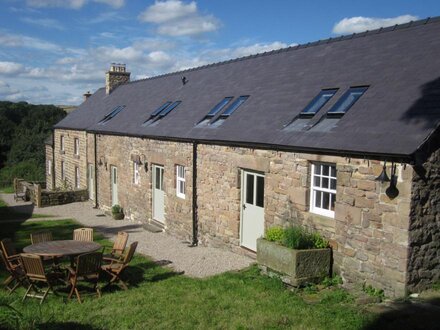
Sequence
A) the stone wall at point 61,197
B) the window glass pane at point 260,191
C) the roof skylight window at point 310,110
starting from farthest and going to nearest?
the stone wall at point 61,197, the window glass pane at point 260,191, the roof skylight window at point 310,110

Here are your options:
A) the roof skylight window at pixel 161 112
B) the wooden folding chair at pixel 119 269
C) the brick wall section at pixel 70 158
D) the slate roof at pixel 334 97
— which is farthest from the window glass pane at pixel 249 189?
the brick wall section at pixel 70 158

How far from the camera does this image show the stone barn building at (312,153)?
784cm

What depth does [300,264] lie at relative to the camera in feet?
28.6

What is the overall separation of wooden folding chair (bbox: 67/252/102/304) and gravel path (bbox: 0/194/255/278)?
2407mm

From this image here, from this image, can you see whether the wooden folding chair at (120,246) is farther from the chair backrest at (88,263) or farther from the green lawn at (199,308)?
the chair backrest at (88,263)

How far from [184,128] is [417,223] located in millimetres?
8380

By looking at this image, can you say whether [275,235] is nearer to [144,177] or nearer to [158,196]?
[158,196]

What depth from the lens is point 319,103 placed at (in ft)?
34.9

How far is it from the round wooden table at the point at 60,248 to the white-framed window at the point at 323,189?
188 inches

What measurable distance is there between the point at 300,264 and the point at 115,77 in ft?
73.4

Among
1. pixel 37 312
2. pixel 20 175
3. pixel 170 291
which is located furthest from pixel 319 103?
pixel 20 175

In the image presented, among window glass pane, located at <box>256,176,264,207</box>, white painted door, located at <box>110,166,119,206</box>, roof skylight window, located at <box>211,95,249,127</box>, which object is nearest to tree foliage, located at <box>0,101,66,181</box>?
white painted door, located at <box>110,166,119,206</box>

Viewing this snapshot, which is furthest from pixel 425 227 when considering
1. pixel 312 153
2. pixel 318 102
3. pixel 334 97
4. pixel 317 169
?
pixel 318 102

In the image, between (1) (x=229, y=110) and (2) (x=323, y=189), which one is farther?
(1) (x=229, y=110)
